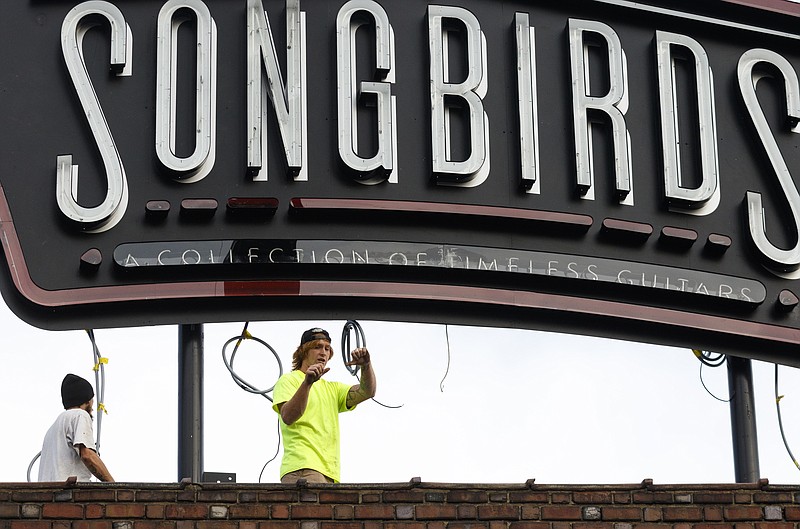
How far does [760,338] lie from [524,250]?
6.41 feet

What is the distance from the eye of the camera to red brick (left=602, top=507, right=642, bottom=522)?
12.2 m

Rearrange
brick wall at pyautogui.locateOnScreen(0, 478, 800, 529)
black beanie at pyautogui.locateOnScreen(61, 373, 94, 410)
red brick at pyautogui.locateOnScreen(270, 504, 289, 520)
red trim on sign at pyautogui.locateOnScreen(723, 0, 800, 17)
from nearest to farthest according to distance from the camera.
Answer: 1. brick wall at pyautogui.locateOnScreen(0, 478, 800, 529)
2. red brick at pyautogui.locateOnScreen(270, 504, 289, 520)
3. black beanie at pyautogui.locateOnScreen(61, 373, 94, 410)
4. red trim on sign at pyautogui.locateOnScreen(723, 0, 800, 17)

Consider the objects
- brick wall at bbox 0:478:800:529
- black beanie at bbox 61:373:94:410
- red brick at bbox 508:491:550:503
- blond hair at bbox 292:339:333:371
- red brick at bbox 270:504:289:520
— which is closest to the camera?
brick wall at bbox 0:478:800:529

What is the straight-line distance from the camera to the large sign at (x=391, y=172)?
13.9m

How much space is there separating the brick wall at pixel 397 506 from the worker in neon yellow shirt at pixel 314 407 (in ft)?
1.24

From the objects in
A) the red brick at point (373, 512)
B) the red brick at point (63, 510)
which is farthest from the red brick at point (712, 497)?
the red brick at point (63, 510)

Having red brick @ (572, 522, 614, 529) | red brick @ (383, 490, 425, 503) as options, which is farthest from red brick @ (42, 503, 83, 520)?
red brick @ (572, 522, 614, 529)

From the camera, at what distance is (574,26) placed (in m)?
15.1

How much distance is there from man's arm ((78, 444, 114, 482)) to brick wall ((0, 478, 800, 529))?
0.41m

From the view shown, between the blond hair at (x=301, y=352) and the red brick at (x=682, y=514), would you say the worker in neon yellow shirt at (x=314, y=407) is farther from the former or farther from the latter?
the red brick at (x=682, y=514)

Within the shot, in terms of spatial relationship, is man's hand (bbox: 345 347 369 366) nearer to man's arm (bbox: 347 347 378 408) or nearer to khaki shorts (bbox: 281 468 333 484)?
man's arm (bbox: 347 347 378 408)

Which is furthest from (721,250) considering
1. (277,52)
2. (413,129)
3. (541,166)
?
(277,52)

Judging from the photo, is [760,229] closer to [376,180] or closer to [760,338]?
[760,338]

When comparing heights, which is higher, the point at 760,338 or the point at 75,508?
the point at 760,338
